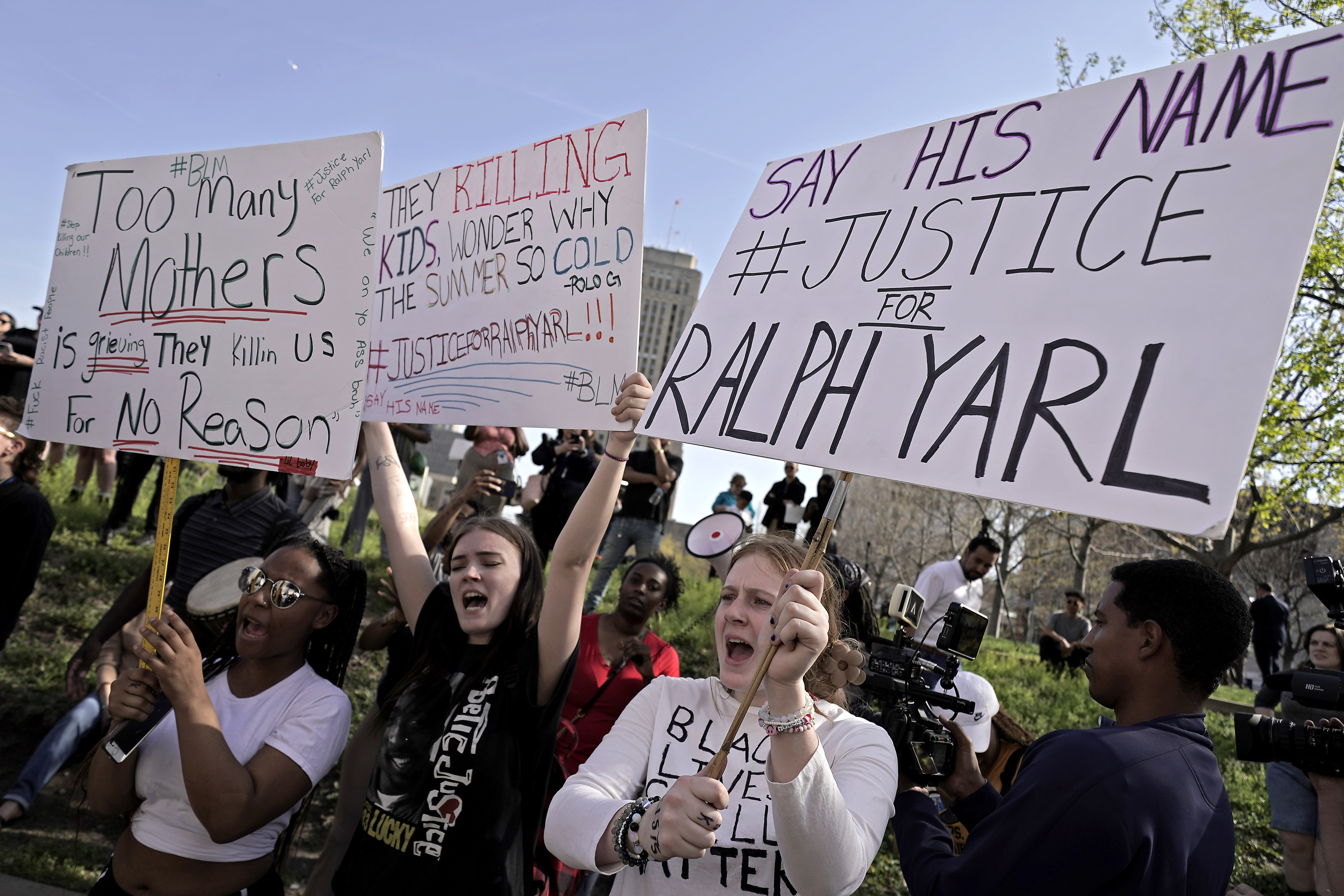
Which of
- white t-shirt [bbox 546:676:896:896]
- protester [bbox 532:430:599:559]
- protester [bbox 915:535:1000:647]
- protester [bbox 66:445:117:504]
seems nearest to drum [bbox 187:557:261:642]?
white t-shirt [bbox 546:676:896:896]

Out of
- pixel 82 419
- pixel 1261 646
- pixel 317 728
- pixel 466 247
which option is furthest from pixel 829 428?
pixel 1261 646

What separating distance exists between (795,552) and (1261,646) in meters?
10.8

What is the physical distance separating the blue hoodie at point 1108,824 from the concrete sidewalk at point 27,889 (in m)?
4.25

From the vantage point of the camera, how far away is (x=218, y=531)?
4.57m

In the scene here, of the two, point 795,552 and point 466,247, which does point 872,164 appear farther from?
point 466,247

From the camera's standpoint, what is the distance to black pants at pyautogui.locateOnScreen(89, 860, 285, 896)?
98.7 inches

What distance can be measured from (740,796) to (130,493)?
844 centimetres

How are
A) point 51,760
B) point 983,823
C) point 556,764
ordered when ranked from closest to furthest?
point 983,823 → point 556,764 → point 51,760

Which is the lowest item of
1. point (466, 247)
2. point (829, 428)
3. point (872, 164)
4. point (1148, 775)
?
point (1148, 775)

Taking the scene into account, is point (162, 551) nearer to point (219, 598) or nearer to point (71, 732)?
point (219, 598)

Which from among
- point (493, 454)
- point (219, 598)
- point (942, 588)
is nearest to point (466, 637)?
point (219, 598)

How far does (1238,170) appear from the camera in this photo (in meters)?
1.71

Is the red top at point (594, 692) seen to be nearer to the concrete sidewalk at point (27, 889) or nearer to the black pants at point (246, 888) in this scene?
the black pants at point (246, 888)

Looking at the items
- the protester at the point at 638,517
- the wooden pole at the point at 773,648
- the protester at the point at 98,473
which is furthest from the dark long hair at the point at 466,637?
the protester at the point at 98,473
